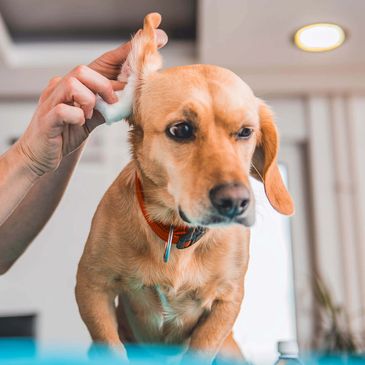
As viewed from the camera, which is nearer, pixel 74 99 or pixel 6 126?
pixel 74 99

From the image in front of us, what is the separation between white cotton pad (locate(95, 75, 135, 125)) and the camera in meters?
0.49

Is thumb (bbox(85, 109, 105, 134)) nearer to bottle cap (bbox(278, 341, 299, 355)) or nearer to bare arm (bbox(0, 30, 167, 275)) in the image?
bare arm (bbox(0, 30, 167, 275))

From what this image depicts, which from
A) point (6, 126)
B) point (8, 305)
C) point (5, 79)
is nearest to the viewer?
point (6, 126)

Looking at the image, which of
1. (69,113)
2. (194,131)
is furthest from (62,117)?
(194,131)

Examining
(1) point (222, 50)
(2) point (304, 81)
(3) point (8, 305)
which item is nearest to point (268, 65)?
(1) point (222, 50)

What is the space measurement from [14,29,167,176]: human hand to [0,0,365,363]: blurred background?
0.57ft

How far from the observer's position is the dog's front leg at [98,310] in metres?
0.52

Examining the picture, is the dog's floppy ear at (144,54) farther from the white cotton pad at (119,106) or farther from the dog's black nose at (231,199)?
the dog's black nose at (231,199)

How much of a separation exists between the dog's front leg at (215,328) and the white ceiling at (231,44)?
25.1 inches

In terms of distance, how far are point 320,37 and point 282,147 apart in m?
0.82

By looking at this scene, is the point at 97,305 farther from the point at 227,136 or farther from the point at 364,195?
the point at 364,195

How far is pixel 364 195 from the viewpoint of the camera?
205 cm

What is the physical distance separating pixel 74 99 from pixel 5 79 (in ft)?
3.03

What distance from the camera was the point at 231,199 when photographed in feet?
1.40
